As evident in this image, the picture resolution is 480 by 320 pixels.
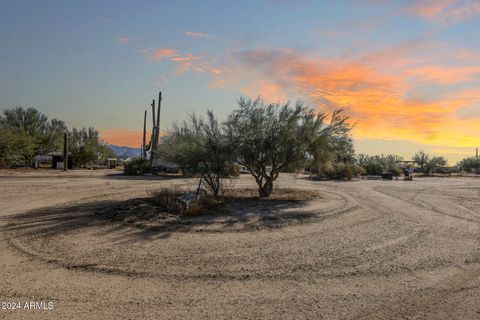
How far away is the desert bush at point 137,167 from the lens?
4009 cm

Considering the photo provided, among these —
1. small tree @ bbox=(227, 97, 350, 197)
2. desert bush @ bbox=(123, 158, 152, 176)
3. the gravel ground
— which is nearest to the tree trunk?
small tree @ bbox=(227, 97, 350, 197)

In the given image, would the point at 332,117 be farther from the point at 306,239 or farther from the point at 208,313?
the point at 208,313

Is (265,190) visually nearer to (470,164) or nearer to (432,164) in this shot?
(432,164)

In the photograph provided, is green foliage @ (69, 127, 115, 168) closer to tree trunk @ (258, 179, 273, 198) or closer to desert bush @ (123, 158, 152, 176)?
desert bush @ (123, 158, 152, 176)

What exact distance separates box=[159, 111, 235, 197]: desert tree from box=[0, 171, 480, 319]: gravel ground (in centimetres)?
449

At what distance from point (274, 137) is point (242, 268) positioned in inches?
473

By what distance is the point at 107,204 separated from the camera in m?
16.8

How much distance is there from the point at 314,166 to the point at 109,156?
167 ft

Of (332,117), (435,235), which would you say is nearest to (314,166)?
(332,117)

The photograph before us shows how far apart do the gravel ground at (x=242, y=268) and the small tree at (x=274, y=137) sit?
561 centimetres

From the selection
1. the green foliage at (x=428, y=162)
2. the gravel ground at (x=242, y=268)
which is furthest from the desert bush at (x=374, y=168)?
the gravel ground at (x=242, y=268)

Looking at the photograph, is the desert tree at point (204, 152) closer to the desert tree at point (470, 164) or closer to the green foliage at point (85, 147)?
the green foliage at point (85, 147)

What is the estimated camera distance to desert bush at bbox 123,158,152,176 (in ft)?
132

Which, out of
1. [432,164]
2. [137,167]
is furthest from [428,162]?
[137,167]
